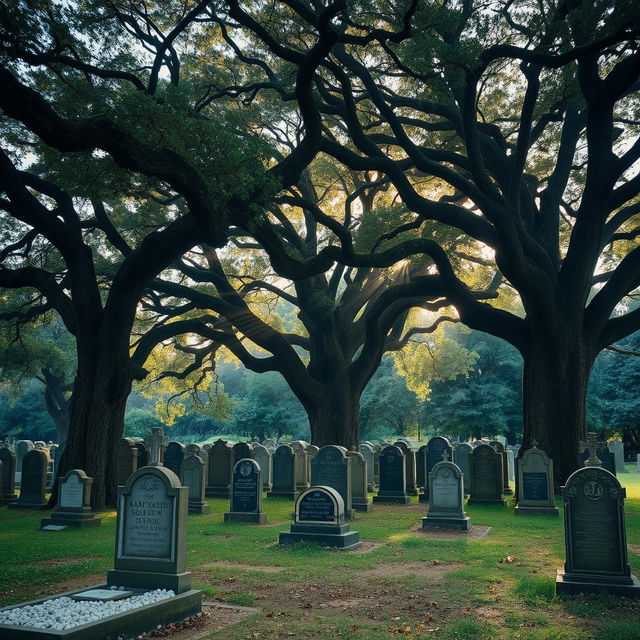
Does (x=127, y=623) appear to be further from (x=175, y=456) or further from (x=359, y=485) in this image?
(x=175, y=456)

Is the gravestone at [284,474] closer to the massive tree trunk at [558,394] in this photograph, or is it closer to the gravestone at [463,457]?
the gravestone at [463,457]

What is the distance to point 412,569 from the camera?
8.58 metres

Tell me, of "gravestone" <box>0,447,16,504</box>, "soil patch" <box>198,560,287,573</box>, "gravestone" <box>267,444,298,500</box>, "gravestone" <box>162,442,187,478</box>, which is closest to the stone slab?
"soil patch" <box>198,560,287,573</box>

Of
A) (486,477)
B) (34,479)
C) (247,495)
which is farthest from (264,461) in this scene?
(486,477)

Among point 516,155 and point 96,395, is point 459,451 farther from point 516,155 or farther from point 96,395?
point 96,395

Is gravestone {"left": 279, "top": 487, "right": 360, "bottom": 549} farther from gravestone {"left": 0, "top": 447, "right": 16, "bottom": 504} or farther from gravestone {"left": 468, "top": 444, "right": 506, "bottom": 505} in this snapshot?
gravestone {"left": 0, "top": 447, "right": 16, "bottom": 504}

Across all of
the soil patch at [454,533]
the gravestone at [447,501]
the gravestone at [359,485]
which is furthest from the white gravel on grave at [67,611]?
the gravestone at [359,485]

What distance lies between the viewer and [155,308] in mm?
21484

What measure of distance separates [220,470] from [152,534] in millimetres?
13587

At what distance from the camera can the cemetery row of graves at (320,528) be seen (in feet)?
19.2

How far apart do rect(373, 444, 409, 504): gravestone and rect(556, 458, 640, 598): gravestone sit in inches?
399

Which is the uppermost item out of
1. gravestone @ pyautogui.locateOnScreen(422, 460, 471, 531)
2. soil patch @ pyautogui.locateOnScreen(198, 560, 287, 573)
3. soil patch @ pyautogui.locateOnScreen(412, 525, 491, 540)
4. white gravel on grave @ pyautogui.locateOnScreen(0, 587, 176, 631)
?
gravestone @ pyautogui.locateOnScreen(422, 460, 471, 531)

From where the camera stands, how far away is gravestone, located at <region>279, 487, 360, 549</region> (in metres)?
10.2

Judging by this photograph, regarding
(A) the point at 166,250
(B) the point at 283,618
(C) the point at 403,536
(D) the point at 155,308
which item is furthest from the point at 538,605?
(D) the point at 155,308
